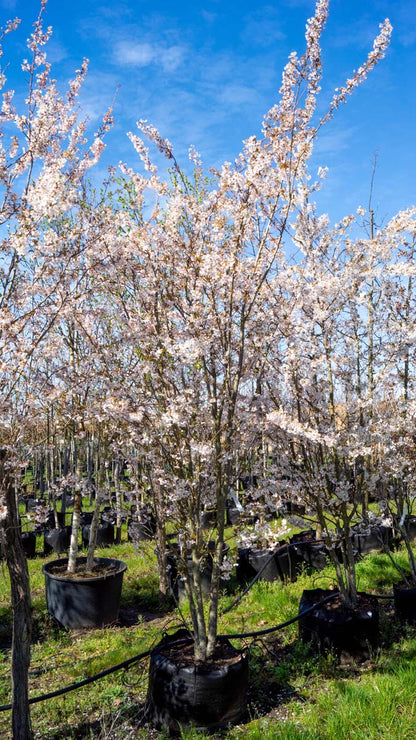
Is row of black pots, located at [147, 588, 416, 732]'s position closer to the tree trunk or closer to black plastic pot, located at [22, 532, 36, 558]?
the tree trunk

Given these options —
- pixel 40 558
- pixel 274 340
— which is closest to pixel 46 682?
pixel 274 340

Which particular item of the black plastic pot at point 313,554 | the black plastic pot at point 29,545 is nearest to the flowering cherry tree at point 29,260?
the black plastic pot at point 313,554

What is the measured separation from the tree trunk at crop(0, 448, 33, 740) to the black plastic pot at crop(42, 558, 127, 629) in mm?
3058

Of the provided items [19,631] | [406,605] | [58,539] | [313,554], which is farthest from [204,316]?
[58,539]

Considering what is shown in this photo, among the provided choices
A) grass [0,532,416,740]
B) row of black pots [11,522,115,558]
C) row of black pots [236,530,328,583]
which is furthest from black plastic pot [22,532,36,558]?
row of black pots [236,530,328,583]

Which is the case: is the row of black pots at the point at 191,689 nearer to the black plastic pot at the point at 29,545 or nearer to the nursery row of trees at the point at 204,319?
the nursery row of trees at the point at 204,319

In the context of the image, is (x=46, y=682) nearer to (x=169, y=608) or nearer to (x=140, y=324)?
(x=169, y=608)

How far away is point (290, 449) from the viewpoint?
525cm

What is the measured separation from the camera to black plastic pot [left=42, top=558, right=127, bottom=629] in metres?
6.39

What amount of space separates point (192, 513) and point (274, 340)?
1926 millimetres

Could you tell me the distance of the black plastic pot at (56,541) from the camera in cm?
1127

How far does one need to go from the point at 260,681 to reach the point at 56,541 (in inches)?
315

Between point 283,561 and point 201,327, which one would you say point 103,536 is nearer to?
point 283,561

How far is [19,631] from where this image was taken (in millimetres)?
3379
